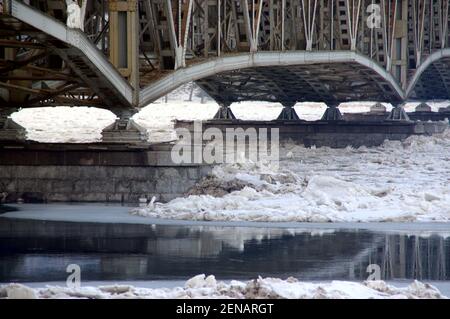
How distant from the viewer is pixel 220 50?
1555 inches

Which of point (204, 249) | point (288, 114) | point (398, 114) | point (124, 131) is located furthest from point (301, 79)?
point (204, 249)

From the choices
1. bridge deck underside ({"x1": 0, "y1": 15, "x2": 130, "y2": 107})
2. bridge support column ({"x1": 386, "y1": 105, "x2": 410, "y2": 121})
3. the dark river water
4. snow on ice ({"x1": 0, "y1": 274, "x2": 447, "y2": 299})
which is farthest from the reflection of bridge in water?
snow on ice ({"x1": 0, "y1": 274, "x2": 447, "y2": 299})

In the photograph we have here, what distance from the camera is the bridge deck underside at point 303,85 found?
55625mm

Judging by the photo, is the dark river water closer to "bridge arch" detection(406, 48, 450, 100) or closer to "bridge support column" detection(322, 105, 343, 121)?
"bridge arch" detection(406, 48, 450, 100)

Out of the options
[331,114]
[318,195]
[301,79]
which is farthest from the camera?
[331,114]

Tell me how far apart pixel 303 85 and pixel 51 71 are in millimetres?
33316

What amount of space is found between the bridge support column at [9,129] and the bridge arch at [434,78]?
32.6 metres

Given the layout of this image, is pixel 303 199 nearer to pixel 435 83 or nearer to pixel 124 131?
pixel 124 131

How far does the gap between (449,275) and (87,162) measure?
14.4m

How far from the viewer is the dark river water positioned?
18.4m

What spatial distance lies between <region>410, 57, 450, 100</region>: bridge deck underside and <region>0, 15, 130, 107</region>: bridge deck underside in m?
42.3
